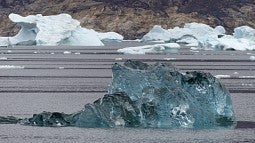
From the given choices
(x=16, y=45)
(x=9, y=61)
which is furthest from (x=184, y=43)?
(x=9, y=61)

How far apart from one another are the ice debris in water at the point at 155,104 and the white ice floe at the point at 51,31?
45978 millimetres

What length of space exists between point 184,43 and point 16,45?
20.3 metres

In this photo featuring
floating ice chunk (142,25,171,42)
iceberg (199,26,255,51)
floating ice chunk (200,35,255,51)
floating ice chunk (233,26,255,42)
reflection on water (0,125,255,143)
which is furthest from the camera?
floating ice chunk (142,25,171,42)

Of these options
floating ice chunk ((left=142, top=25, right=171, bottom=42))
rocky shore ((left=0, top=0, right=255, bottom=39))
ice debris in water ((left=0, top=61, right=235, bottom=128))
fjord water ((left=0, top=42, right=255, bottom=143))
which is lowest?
rocky shore ((left=0, top=0, right=255, bottom=39))

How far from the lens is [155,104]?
21.2 metres

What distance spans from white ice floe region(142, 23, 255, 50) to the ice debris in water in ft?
161

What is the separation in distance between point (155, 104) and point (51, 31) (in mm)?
50225

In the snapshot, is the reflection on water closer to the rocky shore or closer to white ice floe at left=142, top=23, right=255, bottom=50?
white ice floe at left=142, top=23, right=255, bottom=50

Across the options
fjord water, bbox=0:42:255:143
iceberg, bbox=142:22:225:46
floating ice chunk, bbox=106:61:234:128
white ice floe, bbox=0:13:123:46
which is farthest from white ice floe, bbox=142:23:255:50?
floating ice chunk, bbox=106:61:234:128

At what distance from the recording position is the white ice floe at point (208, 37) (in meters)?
72.1

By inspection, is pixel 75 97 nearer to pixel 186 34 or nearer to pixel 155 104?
pixel 155 104

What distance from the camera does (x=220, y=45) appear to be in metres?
71.6

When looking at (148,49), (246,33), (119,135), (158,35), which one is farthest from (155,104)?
(158,35)

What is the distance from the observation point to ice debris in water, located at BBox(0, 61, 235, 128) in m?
21.1
